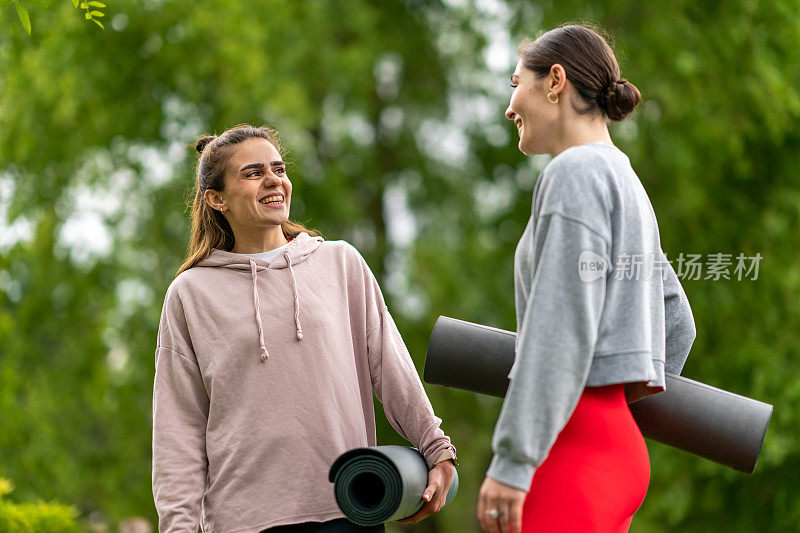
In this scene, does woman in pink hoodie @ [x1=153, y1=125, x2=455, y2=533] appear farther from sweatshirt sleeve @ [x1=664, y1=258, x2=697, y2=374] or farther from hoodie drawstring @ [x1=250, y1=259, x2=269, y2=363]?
sweatshirt sleeve @ [x1=664, y1=258, x2=697, y2=374]

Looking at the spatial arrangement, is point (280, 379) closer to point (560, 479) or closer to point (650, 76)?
point (560, 479)

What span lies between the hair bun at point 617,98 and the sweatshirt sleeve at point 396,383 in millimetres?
931

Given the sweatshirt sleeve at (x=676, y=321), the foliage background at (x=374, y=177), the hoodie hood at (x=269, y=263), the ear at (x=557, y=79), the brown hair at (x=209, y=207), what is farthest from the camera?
the foliage background at (x=374, y=177)

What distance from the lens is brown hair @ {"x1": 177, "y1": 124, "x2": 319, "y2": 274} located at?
313 centimetres

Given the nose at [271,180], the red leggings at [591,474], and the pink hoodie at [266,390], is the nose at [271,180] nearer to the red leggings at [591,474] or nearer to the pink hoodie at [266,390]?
the pink hoodie at [266,390]

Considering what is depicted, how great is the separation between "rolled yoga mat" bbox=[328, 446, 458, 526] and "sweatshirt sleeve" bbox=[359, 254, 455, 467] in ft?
1.01

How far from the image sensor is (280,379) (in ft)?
9.27

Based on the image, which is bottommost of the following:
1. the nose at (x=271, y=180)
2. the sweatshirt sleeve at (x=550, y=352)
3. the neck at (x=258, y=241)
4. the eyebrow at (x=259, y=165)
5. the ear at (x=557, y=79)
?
the sweatshirt sleeve at (x=550, y=352)

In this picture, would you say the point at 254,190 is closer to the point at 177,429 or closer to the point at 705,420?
the point at 177,429

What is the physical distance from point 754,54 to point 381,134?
164 inches

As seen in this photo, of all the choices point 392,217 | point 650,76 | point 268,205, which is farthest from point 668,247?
point 268,205

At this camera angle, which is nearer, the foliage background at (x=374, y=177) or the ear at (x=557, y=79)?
the ear at (x=557, y=79)

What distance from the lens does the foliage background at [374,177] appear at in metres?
8.02

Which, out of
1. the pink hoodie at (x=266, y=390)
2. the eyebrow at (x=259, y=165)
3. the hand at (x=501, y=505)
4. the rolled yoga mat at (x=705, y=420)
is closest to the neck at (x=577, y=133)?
the rolled yoga mat at (x=705, y=420)
